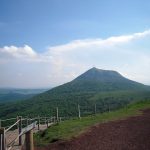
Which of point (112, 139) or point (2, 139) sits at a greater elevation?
point (2, 139)

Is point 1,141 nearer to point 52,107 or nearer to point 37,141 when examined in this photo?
point 37,141

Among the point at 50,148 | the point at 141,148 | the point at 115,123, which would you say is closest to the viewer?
the point at 141,148

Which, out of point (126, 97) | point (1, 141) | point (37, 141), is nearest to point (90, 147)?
point (37, 141)

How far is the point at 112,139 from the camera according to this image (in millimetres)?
19297

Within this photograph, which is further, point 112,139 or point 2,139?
point 112,139

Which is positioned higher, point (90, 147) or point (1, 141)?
point (1, 141)

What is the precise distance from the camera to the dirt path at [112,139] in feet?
57.7

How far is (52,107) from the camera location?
158 meters

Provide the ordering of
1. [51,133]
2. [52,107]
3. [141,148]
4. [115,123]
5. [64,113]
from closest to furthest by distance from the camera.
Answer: [141,148], [51,133], [115,123], [64,113], [52,107]

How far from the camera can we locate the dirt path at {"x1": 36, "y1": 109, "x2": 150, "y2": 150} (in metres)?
17.6

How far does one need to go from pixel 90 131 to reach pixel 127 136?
304 cm

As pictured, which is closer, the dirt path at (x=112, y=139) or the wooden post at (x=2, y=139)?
the wooden post at (x=2, y=139)

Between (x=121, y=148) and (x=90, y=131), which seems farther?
(x=90, y=131)

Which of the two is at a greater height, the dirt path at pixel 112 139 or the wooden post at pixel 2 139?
the wooden post at pixel 2 139
